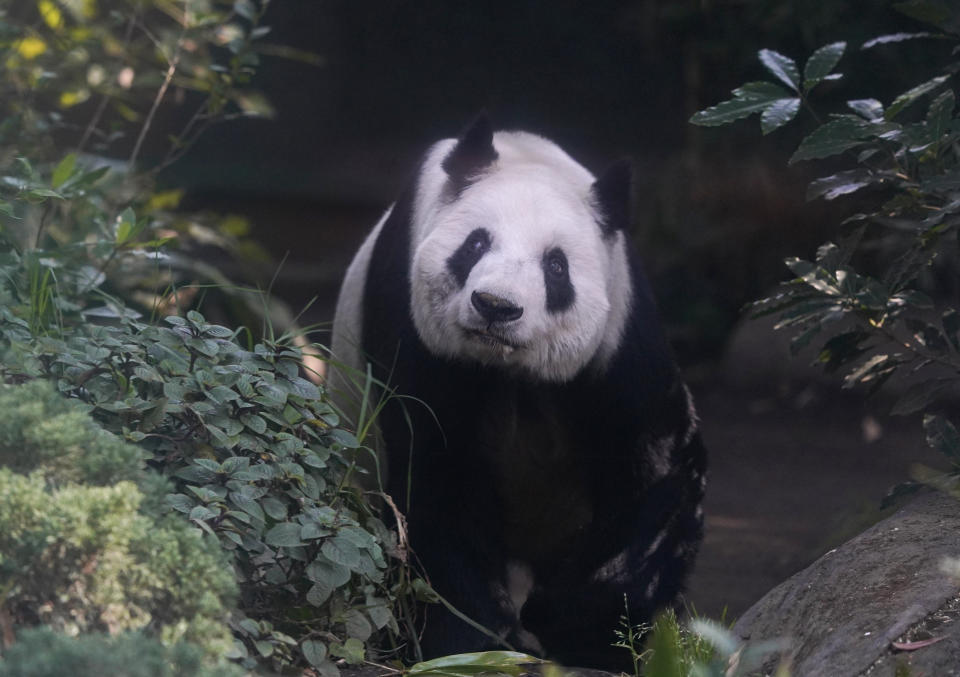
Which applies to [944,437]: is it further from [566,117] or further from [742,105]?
[566,117]

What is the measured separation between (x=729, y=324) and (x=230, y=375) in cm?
720

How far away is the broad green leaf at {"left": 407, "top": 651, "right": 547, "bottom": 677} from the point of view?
9.13 ft

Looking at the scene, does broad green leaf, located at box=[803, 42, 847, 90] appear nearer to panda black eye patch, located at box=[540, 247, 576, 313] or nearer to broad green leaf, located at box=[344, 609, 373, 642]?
panda black eye patch, located at box=[540, 247, 576, 313]

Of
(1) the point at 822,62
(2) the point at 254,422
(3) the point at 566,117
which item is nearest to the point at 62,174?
(2) the point at 254,422

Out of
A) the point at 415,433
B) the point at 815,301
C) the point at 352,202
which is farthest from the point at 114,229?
the point at 352,202

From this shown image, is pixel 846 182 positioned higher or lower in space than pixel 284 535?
higher

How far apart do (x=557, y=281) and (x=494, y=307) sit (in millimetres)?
284

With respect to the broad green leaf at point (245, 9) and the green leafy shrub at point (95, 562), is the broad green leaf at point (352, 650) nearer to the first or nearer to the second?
the green leafy shrub at point (95, 562)

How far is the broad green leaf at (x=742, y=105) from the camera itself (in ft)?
10.5

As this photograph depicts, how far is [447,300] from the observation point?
11.0 feet

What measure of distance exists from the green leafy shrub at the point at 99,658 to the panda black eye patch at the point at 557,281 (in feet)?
5.63

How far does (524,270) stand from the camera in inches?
126

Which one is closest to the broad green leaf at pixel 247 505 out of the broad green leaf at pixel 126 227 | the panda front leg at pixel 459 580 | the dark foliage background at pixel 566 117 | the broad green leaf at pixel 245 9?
the panda front leg at pixel 459 580

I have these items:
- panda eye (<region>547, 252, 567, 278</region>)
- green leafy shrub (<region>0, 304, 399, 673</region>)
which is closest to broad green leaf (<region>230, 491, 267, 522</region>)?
green leafy shrub (<region>0, 304, 399, 673</region>)
